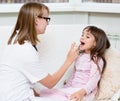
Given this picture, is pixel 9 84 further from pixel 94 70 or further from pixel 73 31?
pixel 73 31

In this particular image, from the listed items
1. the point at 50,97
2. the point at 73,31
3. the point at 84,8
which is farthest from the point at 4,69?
the point at 84,8

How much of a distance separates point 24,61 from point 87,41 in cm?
61

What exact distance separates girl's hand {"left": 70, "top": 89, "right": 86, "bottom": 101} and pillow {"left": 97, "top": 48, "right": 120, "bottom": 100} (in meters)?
0.13

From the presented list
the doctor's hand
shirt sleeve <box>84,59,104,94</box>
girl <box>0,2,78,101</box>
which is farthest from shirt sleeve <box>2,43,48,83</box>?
shirt sleeve <box>84,59,104,94</box>

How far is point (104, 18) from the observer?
8.77 feet

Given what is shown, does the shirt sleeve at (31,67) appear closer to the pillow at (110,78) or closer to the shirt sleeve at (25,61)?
the shirt sleeve at (25,61)

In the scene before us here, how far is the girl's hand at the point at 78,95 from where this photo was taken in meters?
2.00

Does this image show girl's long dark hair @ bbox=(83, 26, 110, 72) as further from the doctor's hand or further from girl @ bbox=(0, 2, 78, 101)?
girl @ bbox=(0, 2, 78, 101)

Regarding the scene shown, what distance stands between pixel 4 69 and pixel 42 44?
0.58 m

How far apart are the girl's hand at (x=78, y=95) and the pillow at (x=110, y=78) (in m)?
0.13

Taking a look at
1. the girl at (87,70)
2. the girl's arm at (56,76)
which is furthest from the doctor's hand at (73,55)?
the girl at (87,70)

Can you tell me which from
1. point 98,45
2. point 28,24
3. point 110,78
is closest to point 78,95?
point 110,78

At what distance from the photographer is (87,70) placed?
2.16 meters

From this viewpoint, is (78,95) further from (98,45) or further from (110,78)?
(98,45)
